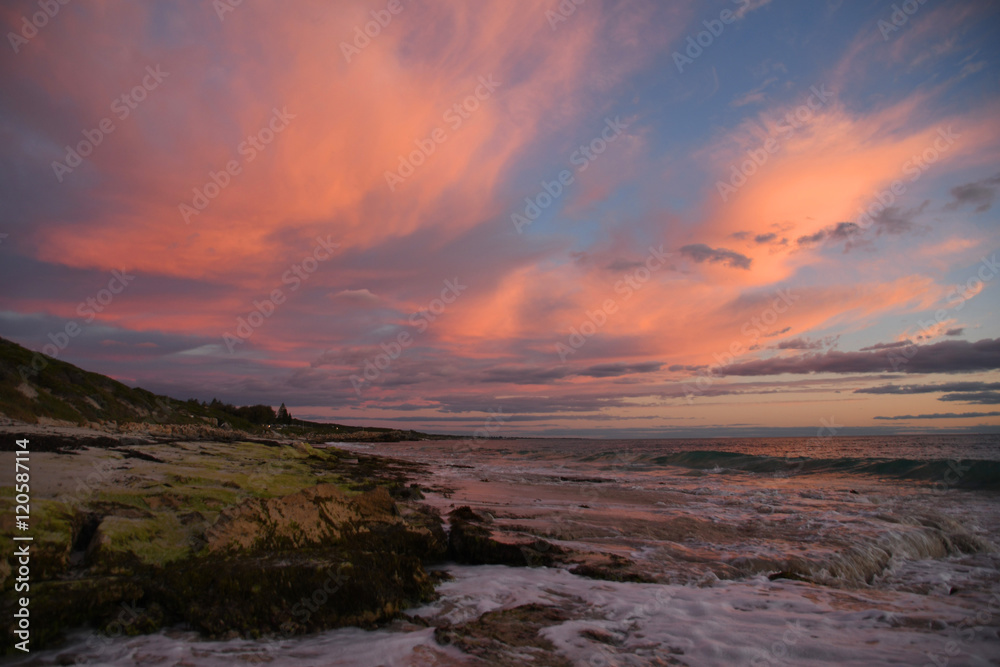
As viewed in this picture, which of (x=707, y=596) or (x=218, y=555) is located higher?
(x=218, y=555)

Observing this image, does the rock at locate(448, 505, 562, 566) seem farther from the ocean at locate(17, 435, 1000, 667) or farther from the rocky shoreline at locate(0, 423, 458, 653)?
the rocky shoreline at locate(0, 423, 458, 653)

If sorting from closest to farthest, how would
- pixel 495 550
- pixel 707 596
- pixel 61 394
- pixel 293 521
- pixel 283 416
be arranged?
pixel 707 596 < pixel 293 521 < pixel 495 550 < pixel 61 394 < pixel 283 416

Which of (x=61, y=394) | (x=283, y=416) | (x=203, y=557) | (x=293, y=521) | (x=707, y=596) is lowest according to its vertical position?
(x=283, y=416)

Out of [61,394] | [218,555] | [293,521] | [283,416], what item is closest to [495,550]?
[293,521]

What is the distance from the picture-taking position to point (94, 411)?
30016mm

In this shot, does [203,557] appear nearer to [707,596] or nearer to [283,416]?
[707,596]

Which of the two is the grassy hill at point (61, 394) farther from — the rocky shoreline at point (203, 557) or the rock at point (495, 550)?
the rock at point (495, 550)

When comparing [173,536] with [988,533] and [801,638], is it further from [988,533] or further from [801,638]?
[988,533]

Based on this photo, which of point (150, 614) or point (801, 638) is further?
point (801, 638)

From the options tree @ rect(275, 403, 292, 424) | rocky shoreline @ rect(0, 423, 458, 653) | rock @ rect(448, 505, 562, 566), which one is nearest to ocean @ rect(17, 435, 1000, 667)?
rock @ rect(448, 505, 562, 566)

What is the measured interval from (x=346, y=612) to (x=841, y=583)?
8.07m

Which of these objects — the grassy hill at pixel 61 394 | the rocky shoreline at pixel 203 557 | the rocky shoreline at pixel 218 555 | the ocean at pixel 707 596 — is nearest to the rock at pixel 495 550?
the rocky shoreline at pixel 218 555

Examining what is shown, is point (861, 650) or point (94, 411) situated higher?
point (94, 411)

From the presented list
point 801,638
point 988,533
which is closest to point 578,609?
point 801,638
